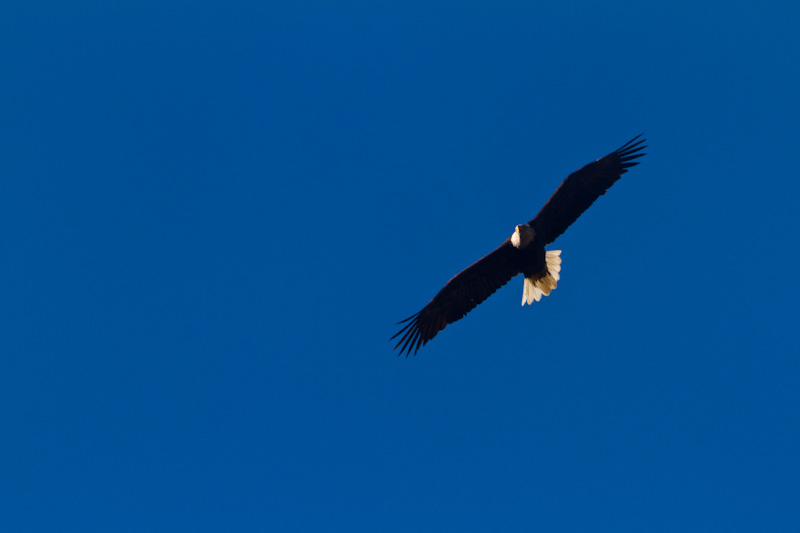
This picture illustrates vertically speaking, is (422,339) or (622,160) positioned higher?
(622,160)

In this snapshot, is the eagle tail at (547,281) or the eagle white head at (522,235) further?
the eagle tail at (547,281)

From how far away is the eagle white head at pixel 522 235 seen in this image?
9.93 m

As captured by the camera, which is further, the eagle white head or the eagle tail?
the eagle tail

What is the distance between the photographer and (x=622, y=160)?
33.3 ft

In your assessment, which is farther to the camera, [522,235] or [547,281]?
[547,281]

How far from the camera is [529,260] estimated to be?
34.3ft

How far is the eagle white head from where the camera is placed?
9930 mm

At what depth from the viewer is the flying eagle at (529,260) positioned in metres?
10.1

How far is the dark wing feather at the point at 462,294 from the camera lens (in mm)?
10461

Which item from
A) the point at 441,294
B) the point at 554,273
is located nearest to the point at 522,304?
the point at 554,273

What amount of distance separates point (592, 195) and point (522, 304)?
2.13m

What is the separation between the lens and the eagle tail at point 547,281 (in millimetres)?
10992

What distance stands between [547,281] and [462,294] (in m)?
1.47

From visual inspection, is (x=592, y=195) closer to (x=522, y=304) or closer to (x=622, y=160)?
(x=622, y=160)
